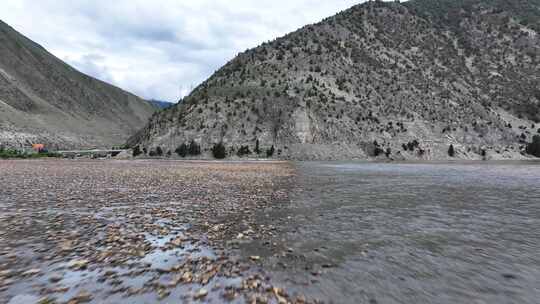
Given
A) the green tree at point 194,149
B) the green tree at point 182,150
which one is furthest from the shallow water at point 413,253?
the green tree at point 182,150

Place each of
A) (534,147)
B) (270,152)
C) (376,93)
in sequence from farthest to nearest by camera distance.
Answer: (376,93) → (534,147) → (270,152)

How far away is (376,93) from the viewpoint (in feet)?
357

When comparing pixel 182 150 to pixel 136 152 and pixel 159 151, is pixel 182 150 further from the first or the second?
Result: pixel 136 152

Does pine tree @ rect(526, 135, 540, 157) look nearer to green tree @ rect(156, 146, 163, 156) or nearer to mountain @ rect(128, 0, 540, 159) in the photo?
mountain @ rect(128, 0, 540, 159)

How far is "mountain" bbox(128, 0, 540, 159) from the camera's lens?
304 ft

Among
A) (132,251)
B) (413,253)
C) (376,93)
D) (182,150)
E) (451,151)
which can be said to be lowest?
(413,253)

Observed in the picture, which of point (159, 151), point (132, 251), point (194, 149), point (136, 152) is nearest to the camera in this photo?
point (132, 251)

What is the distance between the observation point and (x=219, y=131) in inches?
3597

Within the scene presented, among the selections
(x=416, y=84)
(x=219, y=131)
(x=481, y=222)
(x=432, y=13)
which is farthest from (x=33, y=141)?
(x=432, y=13)

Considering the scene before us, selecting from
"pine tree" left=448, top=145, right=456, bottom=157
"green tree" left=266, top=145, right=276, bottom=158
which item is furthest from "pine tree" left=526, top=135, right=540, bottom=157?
"green tree" left=266, top=145, right=276, bottom=158

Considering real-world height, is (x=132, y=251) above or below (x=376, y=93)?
below

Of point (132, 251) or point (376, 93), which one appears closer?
point (132, 251)

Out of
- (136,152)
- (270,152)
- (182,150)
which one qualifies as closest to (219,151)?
(182,150)

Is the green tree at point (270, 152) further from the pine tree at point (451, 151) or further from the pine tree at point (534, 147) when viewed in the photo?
the pine tree at point (534, 147)
